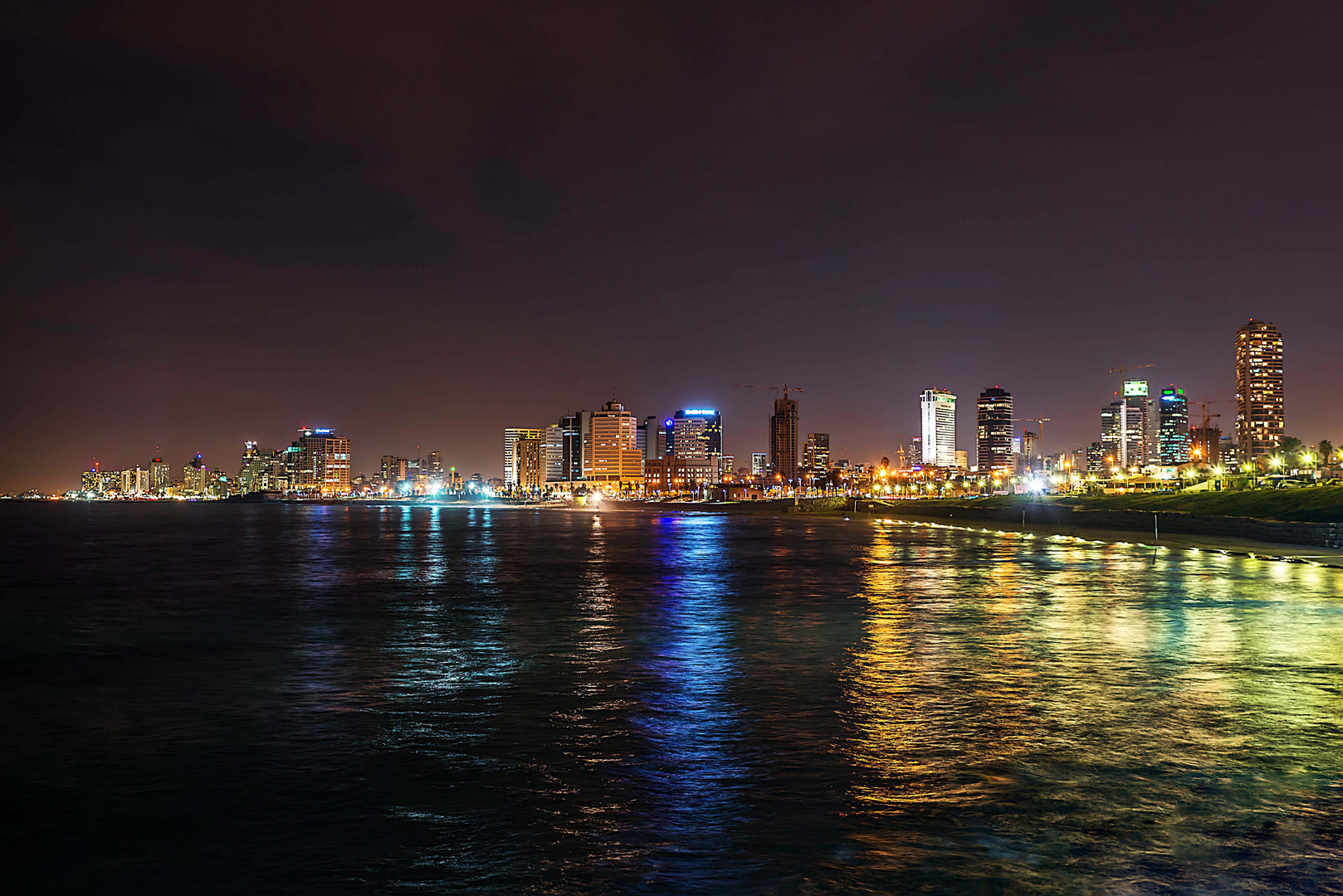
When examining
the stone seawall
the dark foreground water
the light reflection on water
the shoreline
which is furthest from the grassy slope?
the light reflection on water

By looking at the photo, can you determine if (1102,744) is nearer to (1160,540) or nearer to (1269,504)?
(1160,540)

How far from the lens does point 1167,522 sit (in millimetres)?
75688

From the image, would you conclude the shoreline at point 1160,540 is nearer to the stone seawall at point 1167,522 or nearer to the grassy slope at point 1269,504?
the stone seawall at point 1167,522

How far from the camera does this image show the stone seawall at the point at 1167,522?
175 feet

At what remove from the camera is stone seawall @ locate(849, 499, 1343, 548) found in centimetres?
5338

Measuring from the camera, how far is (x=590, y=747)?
12.7m

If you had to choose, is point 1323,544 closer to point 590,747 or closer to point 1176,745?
point 1176,745

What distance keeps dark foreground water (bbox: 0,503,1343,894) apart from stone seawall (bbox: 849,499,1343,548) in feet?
92.2

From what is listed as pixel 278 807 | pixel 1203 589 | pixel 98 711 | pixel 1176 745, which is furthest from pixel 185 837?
pixel 1203 589

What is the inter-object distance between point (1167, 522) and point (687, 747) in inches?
2892

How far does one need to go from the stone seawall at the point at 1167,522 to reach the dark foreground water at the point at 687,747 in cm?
2810

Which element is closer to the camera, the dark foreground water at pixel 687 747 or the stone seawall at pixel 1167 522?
the dark foreground water at pixel 687 747

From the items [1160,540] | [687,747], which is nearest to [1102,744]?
[687,747]

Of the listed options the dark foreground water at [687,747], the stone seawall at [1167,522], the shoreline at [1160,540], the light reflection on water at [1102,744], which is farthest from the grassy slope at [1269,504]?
the light reflection on water at [1102,744]
